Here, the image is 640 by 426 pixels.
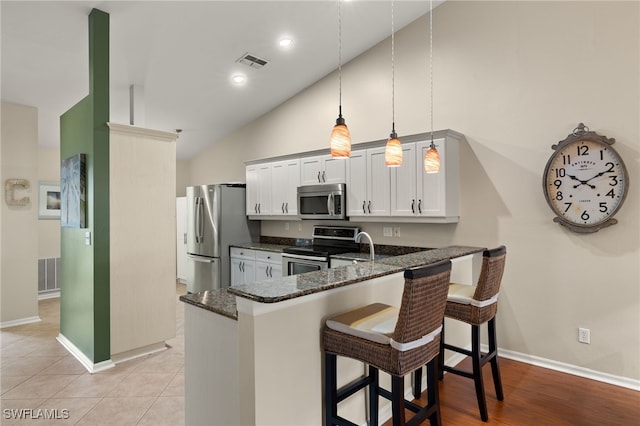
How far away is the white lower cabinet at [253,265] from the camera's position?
492 centimetres

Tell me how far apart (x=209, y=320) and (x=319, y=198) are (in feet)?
9.14

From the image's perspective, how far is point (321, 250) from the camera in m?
4.43

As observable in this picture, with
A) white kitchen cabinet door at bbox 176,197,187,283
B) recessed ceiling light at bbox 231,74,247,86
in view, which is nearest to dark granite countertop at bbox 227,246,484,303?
recessed ceiling light at bbox 231,74,247,86

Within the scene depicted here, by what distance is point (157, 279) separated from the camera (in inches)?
145

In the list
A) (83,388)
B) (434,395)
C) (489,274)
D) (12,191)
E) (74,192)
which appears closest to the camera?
(434,395)

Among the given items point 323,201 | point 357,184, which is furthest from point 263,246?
point 357,184

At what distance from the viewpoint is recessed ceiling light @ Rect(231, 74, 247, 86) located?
14.7 feet

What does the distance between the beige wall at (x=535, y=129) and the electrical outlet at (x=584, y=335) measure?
→ 33 millimetres

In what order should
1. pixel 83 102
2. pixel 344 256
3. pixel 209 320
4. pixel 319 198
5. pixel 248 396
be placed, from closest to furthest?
pixel 248 396 < pixel 209 320 < pixel 83 102 < pixel 344 256 < pixel 319 198

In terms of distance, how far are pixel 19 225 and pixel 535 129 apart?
19.2 ft

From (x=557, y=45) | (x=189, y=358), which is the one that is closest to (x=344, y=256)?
(x=189, y=358)

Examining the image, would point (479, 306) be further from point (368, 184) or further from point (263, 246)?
point (263, 246)

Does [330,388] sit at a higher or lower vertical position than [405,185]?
lower

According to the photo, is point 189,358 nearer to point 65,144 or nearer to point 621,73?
point 65,144
